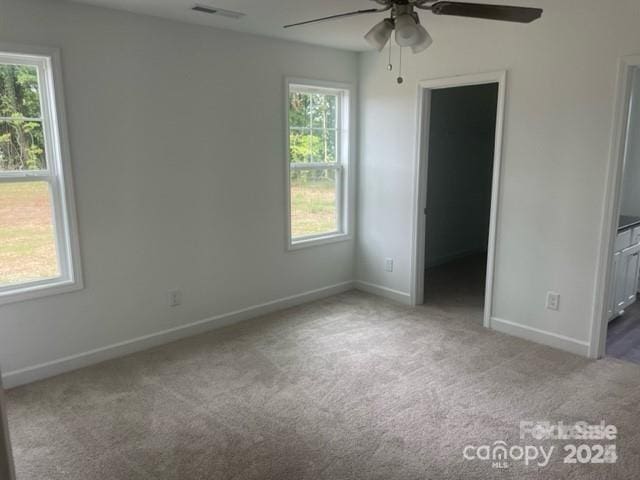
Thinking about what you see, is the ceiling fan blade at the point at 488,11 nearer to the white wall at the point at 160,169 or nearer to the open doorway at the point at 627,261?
the open doorway at the point at 627,261

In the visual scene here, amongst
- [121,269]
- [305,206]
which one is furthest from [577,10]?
[121,269]

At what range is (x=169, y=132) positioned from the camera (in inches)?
141

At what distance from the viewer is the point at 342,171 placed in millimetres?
4910

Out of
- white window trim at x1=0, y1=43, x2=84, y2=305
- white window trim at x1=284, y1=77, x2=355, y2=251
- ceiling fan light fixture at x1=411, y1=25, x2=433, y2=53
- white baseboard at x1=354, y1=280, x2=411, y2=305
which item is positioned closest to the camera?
ceiling fan light fixture at x1=411, y1=25, x2=433, y2=53

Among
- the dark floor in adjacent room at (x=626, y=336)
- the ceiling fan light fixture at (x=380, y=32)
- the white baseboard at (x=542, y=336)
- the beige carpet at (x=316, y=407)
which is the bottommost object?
the beige carpet at (x=316, y=407)

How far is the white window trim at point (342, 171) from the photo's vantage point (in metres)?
4.39

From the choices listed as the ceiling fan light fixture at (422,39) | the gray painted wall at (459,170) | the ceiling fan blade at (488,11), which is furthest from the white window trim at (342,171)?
the ceiling fan blade at (488,11)

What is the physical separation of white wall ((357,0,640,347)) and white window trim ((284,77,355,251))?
0.67 m

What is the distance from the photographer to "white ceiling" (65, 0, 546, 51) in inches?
120

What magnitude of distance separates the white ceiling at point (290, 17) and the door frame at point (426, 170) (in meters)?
0.39

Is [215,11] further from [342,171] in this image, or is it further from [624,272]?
[624,272]

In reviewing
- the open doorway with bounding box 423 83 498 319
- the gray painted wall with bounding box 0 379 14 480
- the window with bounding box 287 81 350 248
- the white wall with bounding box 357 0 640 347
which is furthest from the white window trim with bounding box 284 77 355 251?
the gray painted wall with bounding box 0 379 14 480

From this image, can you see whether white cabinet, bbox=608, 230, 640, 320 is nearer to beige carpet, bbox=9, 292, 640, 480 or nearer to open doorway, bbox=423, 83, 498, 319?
beige carpet, bbox=9, 292, 640, 480

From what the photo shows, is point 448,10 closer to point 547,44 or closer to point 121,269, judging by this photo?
point 547,44
